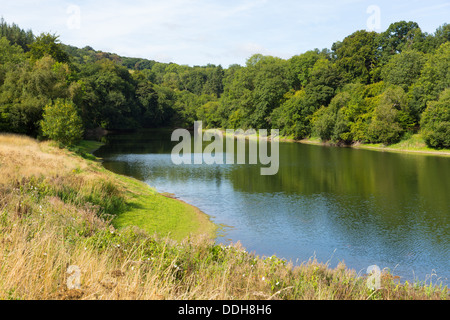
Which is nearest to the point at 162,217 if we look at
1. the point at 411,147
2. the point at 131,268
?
the point at 131,268

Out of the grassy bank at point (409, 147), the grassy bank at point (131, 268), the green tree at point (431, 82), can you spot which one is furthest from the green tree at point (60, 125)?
the green tree at point (431, 82)

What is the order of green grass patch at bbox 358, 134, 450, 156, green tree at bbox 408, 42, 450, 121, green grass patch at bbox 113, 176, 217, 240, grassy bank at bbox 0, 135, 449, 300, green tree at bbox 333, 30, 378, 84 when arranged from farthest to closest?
green tree at bbox 333, 30, 378, 84 → green tree at bbox 408, 42, 450, 121 → green grass patch at bbox 358, 134, 450, 156 → green grass patch at bbox 113, 176, 217, 240 → grassy bank at bbox 0, 135, 449, 300

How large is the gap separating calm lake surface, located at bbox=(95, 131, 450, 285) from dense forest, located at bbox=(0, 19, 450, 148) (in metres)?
11.2

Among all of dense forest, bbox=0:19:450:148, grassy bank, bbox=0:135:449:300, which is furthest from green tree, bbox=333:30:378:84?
grassy bank, bbox=0:135:449:300

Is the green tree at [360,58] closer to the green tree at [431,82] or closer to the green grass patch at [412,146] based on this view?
the green tree at [431,82]

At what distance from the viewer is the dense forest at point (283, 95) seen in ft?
138

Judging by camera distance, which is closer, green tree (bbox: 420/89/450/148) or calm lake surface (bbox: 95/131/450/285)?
calm lake surface (bbox: 95/131/450/285)

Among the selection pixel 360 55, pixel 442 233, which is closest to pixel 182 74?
pixel 360 55

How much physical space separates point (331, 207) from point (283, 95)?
68574 mm

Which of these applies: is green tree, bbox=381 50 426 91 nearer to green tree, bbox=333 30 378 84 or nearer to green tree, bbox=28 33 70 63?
green tree, bbox=333 30 378 84

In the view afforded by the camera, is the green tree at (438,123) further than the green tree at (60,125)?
Yes

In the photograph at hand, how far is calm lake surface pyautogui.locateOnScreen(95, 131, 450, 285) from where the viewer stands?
15359 mm

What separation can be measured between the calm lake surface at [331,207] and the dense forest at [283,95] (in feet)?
36.7

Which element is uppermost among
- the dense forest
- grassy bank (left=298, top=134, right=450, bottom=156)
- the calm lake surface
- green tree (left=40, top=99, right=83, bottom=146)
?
the dense forest
